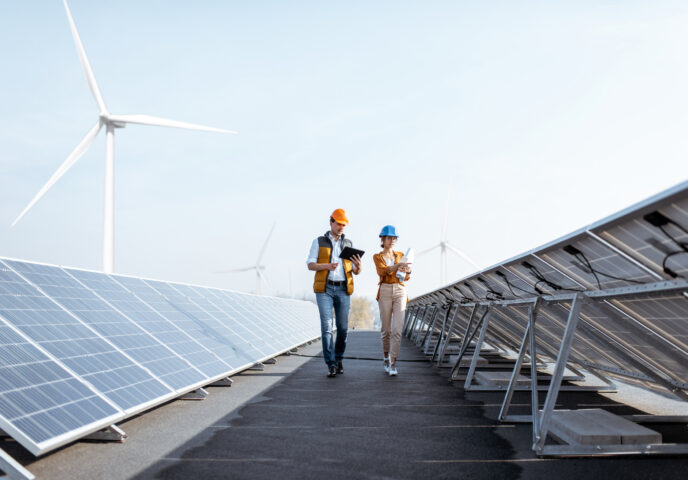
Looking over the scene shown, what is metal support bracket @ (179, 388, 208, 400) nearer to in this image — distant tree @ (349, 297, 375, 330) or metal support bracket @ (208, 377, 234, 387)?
metal support bracket @ (208, 377, 234, 387)

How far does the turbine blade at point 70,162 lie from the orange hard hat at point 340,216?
44.5ft

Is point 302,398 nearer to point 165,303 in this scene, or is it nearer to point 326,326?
point 326,326

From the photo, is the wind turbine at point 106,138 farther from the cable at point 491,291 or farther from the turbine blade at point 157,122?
the cable at point 491,291

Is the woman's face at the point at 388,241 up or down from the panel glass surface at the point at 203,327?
up

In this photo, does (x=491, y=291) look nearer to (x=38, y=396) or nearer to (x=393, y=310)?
(x=393, y=310)

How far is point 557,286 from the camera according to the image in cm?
550

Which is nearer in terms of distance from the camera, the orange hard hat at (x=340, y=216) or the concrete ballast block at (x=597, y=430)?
the concrete ballast block at (x=597, y=430)

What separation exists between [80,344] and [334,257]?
5077 millimetres

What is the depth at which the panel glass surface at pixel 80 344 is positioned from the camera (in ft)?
17.0

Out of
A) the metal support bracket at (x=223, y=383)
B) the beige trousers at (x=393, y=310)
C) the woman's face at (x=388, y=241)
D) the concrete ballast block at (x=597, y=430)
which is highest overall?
the woman's face at (x=388, y=241)

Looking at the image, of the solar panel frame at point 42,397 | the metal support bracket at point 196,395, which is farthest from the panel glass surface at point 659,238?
the metal support bracket at point 196,395

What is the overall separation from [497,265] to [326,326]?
4046mm

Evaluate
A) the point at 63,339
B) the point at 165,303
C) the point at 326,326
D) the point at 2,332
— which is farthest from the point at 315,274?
the point at 2,332

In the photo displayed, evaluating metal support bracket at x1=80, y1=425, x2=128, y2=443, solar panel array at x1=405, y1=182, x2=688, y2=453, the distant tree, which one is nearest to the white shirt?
solar panel array at x1=405, y1=182, x2=688, y2=453
